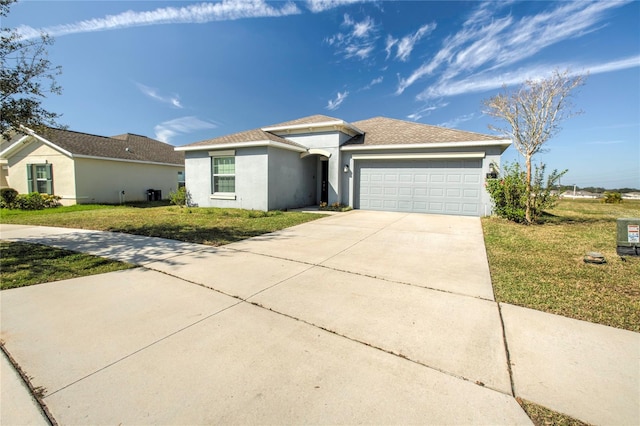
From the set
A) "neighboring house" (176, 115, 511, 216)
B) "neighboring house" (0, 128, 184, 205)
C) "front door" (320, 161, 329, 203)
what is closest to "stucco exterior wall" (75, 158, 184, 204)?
"neighboring house" (0, 128, 184, 205)

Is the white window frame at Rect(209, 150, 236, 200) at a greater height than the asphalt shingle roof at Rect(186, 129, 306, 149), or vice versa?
the asphalt shingle roof at Rect(186, 129, 306, 149)

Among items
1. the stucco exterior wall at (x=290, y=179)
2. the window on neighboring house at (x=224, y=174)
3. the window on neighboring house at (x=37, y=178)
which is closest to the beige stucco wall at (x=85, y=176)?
the window on neighboring house at (x=37, y=178)

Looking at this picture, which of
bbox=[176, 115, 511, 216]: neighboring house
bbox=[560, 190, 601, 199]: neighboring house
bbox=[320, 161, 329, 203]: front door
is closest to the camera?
bbox=[176, 115, 511, 216]: neighboring house

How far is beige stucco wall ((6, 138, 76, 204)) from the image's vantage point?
14.5 meters

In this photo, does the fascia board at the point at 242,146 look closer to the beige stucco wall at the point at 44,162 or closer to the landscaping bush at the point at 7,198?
the beige stucco wall at the point at 44,162

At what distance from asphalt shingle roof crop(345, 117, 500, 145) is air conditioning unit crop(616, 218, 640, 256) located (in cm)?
675

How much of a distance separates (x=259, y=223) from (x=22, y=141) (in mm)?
16804

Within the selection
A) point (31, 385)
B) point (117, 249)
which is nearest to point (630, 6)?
point (31, 385)

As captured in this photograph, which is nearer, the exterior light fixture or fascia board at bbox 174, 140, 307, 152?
the exterior light fixture

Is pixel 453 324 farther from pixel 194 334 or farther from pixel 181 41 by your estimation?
pixel 181 41

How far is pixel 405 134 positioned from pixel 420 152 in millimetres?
1807

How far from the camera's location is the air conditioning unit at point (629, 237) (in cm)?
512

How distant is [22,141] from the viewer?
15.2 metres

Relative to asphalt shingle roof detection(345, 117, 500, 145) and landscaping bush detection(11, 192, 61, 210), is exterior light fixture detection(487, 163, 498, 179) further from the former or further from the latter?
landscaping bush detection(11, 192, 61, 210)
